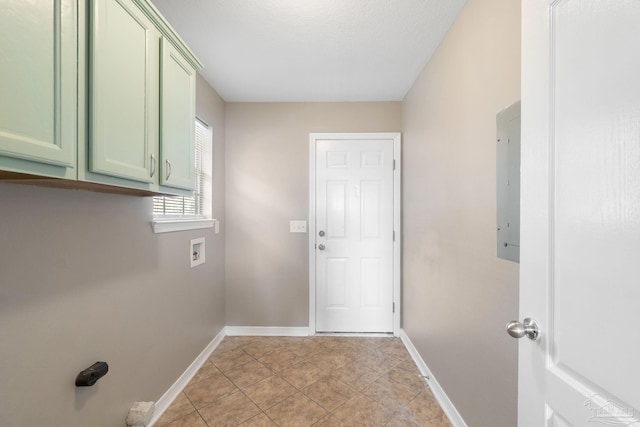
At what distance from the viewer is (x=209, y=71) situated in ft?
7.38

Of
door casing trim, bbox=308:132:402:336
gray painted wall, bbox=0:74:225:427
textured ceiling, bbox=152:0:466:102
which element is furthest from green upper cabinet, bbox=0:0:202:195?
door casing trim, bbox=308:132:402:336

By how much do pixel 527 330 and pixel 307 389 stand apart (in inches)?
65.9

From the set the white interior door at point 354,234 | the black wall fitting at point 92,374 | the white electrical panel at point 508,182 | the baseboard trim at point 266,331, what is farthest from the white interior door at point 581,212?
the baseboard trim at point 266,331

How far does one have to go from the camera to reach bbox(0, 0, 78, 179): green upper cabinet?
0.65m

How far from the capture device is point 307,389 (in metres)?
1.96

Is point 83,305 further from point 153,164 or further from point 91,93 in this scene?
point 91,93

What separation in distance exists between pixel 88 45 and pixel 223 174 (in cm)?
193

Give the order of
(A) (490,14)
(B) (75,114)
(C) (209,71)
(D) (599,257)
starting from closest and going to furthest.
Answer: (D) (599,257), (B) (75,114), (A) (490,14), (C) (209,71)

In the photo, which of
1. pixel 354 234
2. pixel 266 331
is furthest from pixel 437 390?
pixel 266 331

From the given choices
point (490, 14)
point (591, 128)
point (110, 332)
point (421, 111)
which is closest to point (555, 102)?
point (591, 128)

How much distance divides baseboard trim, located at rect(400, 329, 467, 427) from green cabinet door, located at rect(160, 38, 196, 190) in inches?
79.3

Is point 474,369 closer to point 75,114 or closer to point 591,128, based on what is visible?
point 591,128

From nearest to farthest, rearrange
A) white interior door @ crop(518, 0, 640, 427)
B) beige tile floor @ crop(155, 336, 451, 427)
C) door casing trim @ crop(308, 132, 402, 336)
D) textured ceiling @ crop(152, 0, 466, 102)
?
white interior door @ crop(518, 0, 640, 427) → textured ceiling @ crop(152, 0, 466, 102) → beige tile floor @ crop(155, 336, 451, 427) → door casing trim @ crop(308, 132, 402, 336)

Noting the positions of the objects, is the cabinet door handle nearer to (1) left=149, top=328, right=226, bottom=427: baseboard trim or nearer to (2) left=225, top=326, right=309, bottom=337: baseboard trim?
(1) left=149, top=328, right=226, bottom=427: baseboard trim
